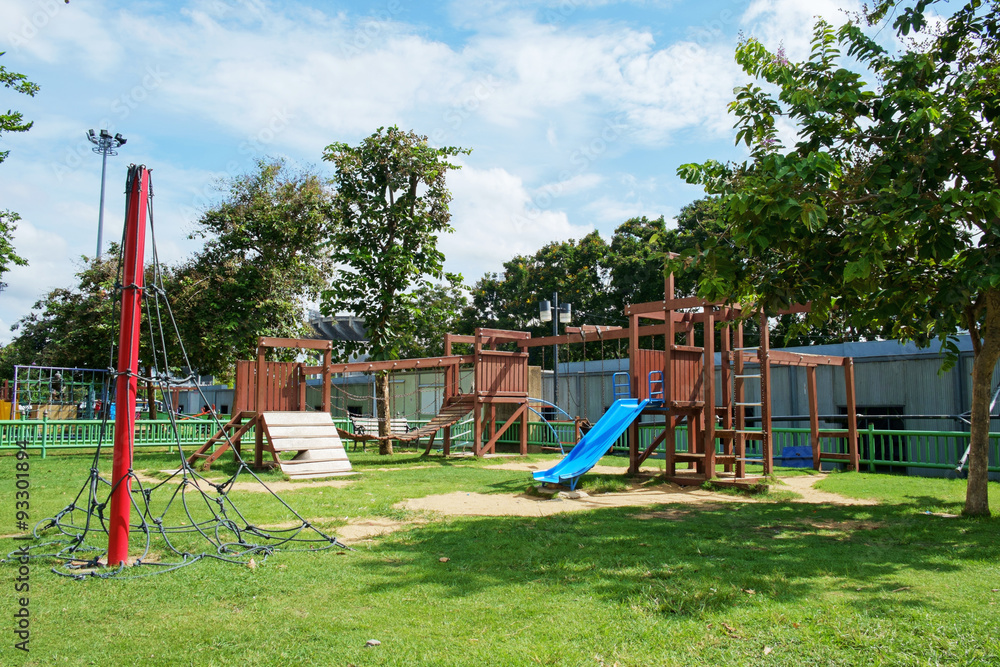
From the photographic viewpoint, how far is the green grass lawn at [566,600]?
3871 millimetres

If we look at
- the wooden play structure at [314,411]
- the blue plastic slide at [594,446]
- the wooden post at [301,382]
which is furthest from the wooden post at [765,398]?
the wooden post at [301,382]

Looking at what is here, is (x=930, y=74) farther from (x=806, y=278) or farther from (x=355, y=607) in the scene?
(x=355, y=607)

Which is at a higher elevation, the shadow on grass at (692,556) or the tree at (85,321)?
the tree at (85,321)

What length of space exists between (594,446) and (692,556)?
5.69 m

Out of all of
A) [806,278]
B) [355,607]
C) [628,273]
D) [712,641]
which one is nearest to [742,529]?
[806,278]

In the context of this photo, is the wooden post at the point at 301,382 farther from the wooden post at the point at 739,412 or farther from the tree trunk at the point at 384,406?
the wooden post at the point at 739,412

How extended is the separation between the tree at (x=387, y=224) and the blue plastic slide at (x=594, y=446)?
25.3ft

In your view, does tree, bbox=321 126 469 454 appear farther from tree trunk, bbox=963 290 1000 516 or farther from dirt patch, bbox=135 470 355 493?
tree trunk, bbox=963 290 1000 516

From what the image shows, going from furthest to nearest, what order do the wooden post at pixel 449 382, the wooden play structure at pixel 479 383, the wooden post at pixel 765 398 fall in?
the wooden post at pixel 449 382
the wooden play structure at pixel 479 383
the wooden post at pixel 765 398

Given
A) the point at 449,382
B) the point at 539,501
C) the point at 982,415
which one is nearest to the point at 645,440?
the point at 449,382

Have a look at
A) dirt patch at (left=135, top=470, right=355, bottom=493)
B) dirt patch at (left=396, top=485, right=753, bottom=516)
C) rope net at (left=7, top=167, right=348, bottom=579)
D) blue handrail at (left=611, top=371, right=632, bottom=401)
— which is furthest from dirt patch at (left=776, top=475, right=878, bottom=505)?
dirt patch at (left=135, top=470, right=355, bottom=493)

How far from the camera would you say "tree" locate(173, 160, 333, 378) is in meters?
20.1

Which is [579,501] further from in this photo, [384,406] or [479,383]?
[384,406]

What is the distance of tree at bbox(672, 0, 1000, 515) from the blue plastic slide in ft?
12.6
